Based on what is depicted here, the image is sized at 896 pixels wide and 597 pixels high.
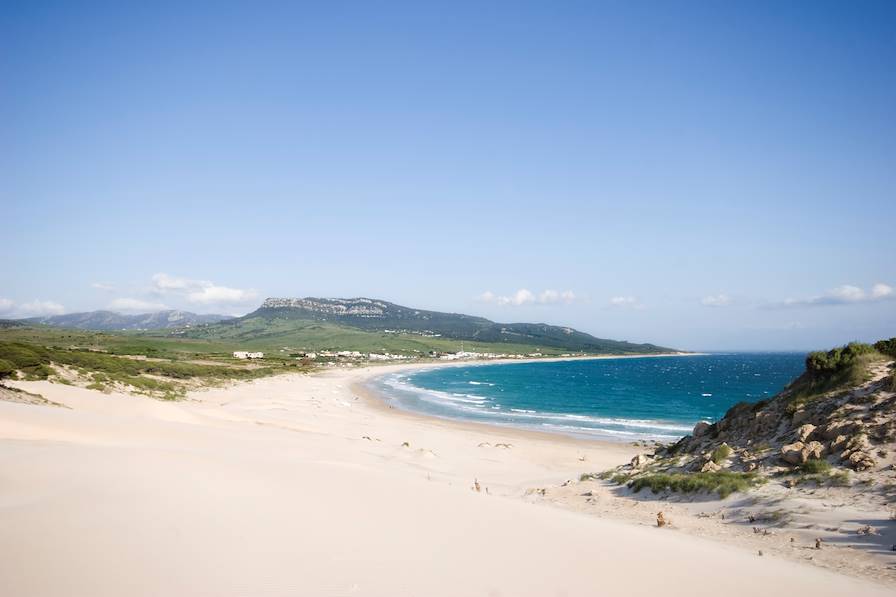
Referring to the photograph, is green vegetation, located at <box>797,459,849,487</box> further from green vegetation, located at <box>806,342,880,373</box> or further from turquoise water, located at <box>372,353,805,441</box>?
turquoise water, located at <box>372,353,805,441</box>

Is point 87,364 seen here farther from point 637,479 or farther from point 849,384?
point 849,384

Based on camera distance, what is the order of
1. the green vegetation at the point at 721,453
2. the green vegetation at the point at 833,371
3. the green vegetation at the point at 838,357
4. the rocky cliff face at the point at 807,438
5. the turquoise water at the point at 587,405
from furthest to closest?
the turquoise water at the point at 587,405 < the green vegetation at the point at 838,357 < the green vegetation at the point at 833,371 < the green vegetation at the point at 721,453 < the rocky cliff face at the point at 807,438

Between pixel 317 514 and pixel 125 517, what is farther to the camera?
pixel 317 514

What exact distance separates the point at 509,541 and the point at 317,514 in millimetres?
3180

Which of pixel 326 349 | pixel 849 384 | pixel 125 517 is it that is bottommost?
pixel 326 349

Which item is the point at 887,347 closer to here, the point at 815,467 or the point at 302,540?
the point at 815,467

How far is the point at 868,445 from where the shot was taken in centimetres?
1257

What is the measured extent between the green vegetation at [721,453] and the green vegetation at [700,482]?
1142mm

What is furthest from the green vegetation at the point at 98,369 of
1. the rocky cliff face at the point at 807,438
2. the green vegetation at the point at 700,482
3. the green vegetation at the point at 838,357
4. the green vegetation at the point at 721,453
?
the green vegetation at the point at 838,357

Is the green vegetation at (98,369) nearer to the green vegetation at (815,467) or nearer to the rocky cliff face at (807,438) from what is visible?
the rocky cliff face at (807,438)

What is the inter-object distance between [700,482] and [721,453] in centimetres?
253

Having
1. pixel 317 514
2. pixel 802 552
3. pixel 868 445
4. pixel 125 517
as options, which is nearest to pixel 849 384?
pixel 868 445

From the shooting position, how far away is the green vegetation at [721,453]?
15617 mm

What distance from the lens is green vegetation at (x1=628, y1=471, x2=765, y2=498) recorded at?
13117 mm
